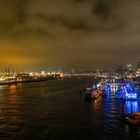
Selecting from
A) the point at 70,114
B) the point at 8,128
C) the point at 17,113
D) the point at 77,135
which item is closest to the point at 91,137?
the point at 77,135

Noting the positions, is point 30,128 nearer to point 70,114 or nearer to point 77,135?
point 77,135

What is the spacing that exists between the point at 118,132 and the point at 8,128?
35.7 ft

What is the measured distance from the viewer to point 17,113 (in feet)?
123

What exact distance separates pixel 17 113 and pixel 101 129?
1432 centimetres

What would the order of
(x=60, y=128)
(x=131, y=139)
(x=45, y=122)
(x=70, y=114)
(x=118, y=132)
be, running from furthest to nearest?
(x=70, y=114) < (x=45, y=122) < (x=60, y=128) < (x=118, y=132) < (x=131, y=139)

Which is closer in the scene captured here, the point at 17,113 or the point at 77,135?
the point at 77,135

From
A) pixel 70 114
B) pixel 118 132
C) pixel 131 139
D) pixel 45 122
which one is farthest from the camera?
pixel 70 114

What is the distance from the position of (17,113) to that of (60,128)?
37.0ft

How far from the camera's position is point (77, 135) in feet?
83.5

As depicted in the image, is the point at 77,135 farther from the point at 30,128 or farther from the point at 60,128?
the point at 30,128

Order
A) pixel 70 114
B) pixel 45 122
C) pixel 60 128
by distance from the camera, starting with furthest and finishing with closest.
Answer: pixel 70 114, pixel 45 122, pixel 60 128

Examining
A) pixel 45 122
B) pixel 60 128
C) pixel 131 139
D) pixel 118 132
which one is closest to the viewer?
pixel 131 139

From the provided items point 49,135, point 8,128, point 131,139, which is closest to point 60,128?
point 49,135

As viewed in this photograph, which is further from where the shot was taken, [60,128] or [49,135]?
[60,128]
